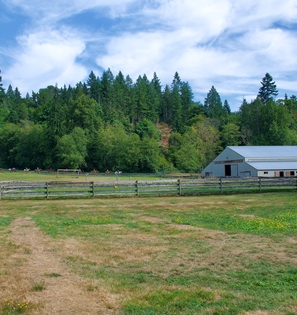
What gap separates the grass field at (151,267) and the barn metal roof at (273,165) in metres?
40.6

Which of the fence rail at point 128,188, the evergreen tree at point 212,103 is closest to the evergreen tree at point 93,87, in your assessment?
the evergreen tree at point 212,103

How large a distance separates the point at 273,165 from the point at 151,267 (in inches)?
1943

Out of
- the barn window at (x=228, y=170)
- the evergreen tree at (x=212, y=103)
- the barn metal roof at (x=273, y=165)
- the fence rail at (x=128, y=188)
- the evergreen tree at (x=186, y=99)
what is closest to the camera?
the fence rail at (x=128, y=188)

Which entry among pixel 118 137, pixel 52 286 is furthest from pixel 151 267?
pixel 118 137

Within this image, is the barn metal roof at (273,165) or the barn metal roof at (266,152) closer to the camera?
the barn metal roof at (273,165)

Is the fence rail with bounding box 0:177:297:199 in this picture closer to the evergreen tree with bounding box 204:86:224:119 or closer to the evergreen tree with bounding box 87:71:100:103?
the evergreen tree with bounding box 204:86:224:119

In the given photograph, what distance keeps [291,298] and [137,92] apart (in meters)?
120

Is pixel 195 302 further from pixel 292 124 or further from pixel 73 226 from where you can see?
pixel 292 124

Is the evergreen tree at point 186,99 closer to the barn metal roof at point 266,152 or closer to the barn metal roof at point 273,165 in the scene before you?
the barn metal roof at point 266,152

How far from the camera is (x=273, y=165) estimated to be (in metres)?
52.2

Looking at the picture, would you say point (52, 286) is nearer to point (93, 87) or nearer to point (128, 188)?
point (128, 188)

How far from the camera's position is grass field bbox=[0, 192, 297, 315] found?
4.94 m

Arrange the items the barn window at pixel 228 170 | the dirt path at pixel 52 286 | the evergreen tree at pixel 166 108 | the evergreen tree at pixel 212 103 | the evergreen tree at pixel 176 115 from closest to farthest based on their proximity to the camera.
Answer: the dirt path at pixel 52 286
the barn window at pixel 228 170
the evergreen tree at pixel 176 115
the evergreen tree at pixel 212 103
the evergreen tree at pixel 166 108

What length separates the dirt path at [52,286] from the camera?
16.0 ft
